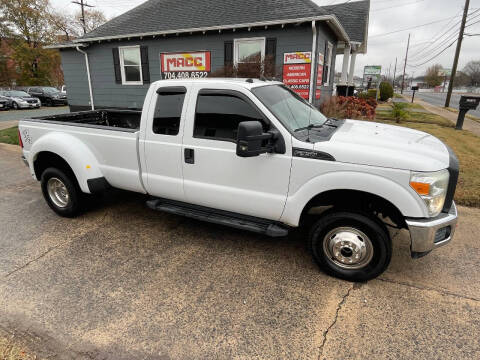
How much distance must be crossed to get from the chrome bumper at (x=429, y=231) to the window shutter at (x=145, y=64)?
42.4ft

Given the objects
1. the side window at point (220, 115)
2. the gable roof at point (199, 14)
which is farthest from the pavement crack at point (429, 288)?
the gable roof at point (199, 14)

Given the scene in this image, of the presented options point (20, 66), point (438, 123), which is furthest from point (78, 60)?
point (20, 66)

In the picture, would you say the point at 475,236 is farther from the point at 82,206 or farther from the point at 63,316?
the point at 82,206

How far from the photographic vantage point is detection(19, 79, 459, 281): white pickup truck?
2.88m

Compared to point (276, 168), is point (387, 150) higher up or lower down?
higher up

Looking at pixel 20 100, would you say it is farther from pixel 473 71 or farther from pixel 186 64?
pixel 473 71

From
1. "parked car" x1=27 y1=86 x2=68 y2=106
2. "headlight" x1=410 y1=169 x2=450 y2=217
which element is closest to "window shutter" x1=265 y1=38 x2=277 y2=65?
"headlight" x1=410 y1=169 x2=450 y2=217

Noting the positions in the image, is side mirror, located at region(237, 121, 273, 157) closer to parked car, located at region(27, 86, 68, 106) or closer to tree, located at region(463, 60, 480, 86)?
parked car, located at region(27, 86, 68, 106)

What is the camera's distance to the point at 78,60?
49.4 feet

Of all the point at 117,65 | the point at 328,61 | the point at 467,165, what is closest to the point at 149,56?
the point at 117,65

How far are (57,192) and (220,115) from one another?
9.95ft

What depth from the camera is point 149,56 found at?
13367 millimetres

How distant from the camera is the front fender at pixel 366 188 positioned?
9.30ft

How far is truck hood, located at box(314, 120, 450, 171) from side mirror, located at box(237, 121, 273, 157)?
0.57 meters
